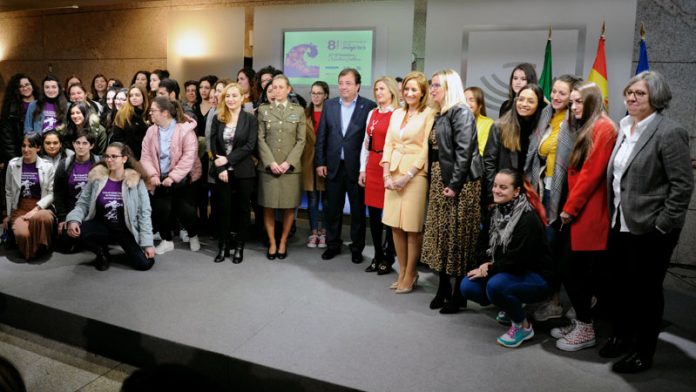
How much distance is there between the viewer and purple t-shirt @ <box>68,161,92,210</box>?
4.33 metres

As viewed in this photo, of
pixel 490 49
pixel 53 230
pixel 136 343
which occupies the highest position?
pixel 490 49

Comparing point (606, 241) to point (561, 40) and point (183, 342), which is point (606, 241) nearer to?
point (183, 342)

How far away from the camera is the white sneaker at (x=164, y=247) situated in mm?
4494

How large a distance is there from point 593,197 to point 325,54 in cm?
408

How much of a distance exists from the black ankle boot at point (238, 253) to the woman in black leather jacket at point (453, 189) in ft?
5.47

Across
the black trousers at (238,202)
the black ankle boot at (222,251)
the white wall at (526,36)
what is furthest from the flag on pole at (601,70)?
the black ankle boot at (222,251)

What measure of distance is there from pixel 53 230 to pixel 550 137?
382 cm

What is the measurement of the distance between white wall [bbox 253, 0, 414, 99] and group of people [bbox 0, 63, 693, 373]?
1343mm

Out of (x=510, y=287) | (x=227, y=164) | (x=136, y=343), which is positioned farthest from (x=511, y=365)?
(x=227, y=164)

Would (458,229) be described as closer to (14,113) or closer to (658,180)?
(658,180)

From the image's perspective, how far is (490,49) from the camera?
539 cm

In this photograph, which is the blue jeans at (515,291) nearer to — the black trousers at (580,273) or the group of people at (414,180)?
the group of people at (414,180)

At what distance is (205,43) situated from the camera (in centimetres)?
679

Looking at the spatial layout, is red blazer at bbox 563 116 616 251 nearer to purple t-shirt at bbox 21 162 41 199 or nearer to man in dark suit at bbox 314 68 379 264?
man in dark suit at bbox 314 68 379 264
